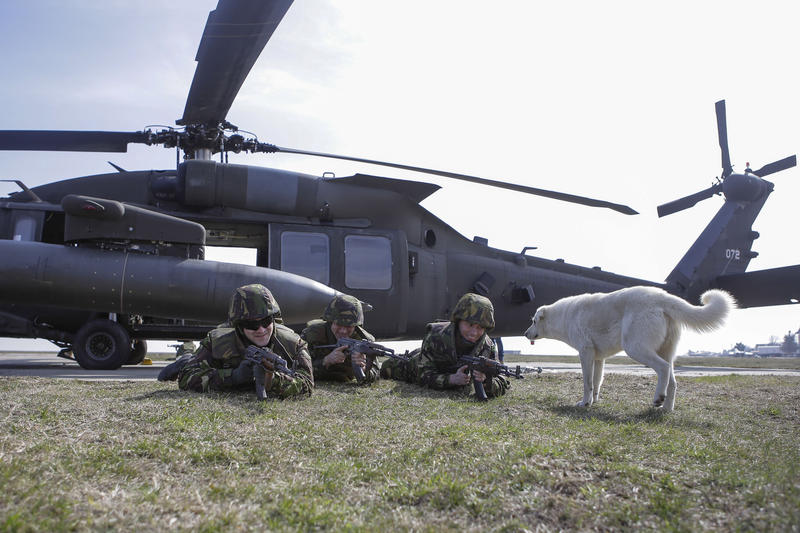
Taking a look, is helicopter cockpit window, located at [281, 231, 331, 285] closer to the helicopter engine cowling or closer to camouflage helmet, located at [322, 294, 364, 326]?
the helicopter engine cowling

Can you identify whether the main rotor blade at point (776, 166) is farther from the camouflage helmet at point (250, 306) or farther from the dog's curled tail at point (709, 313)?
the camouflage helmet at point (250, 306)

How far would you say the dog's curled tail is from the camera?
19.7 feet

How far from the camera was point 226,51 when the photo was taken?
838 cm

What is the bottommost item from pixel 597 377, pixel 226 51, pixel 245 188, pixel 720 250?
pixel 597 377

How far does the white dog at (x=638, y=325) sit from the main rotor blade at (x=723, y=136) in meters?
13.8

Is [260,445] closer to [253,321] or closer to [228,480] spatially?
[228,480]

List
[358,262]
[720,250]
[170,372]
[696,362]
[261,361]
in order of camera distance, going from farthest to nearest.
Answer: [696,362]
[720,250]
[358,262]
[170,372]
[261,361]

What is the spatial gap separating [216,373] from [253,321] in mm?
706

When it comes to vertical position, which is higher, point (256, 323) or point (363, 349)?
point (256, 323)

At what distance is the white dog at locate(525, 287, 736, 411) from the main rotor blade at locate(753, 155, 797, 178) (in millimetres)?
13613

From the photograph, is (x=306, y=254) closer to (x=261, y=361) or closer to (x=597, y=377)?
(x=261, y=361)

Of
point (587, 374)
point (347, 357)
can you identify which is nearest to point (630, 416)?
point (587, 374)

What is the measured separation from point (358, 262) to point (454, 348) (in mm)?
5051

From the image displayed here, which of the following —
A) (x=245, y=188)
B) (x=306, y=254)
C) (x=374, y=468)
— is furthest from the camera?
(x=306, y=254)
